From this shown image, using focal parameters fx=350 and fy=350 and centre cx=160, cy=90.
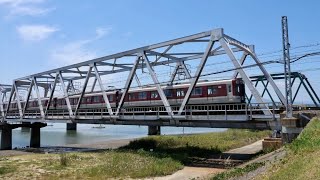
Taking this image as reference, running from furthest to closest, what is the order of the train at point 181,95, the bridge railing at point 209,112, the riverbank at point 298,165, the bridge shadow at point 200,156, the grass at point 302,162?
1. the train at point 181,95
2. the bridge shadow at point 200,156
3. the bridge railing at point 209,112
4. the riverbank at point 298,165
5. the grass at point 302,162

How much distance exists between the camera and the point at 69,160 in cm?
3095

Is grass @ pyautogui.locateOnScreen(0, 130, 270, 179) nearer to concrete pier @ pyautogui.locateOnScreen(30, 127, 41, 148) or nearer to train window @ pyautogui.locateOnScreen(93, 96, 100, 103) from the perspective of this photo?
train window @ pyautogui.locateOnScreen(93, 96, 100, 103)

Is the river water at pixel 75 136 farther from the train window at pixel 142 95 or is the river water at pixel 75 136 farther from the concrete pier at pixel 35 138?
the train window at pixel 142 95

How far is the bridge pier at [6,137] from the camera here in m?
63.5

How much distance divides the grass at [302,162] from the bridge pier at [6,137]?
5727 cm

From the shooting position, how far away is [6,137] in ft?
214

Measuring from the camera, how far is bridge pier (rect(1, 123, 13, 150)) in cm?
6350

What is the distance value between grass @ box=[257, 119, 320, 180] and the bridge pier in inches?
2255

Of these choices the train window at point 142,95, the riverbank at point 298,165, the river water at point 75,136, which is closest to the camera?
the riverbank at point 298,165

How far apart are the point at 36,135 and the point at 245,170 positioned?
54.1m

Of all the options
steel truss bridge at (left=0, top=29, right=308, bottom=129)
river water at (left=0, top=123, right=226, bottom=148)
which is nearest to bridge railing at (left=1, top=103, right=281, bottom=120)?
steel truss bridge at (left=0, top=29, right=308, bottom=129)

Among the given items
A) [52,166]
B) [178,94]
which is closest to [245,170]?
[52,166]

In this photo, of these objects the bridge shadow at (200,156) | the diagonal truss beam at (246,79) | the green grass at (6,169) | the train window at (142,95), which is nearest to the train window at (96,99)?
the train window at (142,95)

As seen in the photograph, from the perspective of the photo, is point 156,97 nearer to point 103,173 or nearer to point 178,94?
point 178,94
